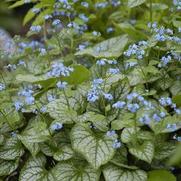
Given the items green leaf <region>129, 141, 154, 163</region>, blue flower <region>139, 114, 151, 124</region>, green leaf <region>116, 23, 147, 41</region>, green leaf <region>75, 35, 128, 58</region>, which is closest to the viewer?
blue flower <region>139, 114, 151, 124</region>

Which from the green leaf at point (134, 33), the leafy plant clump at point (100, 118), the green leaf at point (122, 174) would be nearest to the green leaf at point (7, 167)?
the leafy plant clump at point (100, 118)

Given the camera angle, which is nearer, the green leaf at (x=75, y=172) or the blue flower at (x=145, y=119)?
the blue flower at (x=145, y=119)

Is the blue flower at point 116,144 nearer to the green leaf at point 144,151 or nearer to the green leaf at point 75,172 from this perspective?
the green leaf at point 144,151

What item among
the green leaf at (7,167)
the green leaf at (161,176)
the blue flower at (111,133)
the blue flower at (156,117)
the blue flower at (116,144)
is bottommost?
the green leaf at (161,176)

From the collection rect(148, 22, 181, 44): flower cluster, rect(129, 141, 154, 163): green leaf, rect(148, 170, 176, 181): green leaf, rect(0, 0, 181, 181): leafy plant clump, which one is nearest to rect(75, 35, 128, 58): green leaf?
rect(0, 0, 181, 181): leafy plant clump

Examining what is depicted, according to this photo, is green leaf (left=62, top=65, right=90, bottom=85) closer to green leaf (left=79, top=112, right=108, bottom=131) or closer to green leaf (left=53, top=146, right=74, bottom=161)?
green leaf (left=79, top=112, right=108, bottom=131)

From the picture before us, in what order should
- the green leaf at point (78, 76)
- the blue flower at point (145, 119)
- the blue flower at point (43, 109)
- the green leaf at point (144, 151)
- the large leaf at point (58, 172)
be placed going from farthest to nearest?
the green leaf at point (78, 76) → the blue flower at point (43, 109) → the large leaf at point (58, 172) → the green leaf at point (144, 151) → the blue flower at point (145, 119)
